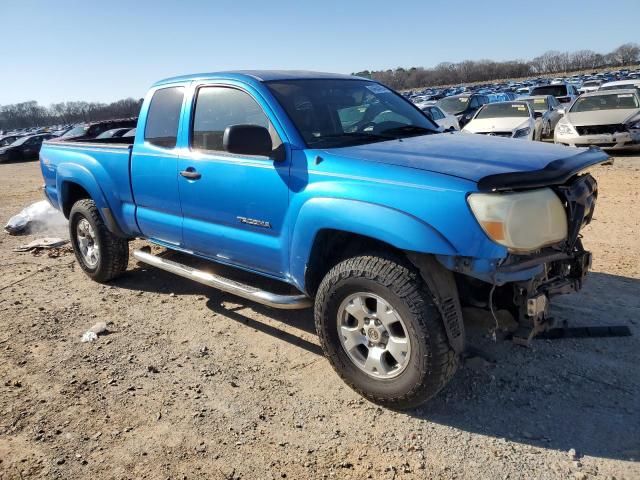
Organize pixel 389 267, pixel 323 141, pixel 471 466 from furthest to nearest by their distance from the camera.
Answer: pixel 323 141 < pixel 389 267 < pixel 471 466

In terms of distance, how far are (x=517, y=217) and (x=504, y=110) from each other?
1187 centimetres

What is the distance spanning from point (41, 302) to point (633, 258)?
5.89m

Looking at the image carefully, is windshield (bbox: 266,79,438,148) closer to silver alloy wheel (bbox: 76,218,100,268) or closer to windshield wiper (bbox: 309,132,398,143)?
windshield wiper (bbox: 309,132,398,143)

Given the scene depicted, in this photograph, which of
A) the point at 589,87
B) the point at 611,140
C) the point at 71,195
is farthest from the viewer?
the point at 589,87

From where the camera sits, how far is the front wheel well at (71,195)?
5.69m

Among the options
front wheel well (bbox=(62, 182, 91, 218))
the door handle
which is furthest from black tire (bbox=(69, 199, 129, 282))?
the door handle

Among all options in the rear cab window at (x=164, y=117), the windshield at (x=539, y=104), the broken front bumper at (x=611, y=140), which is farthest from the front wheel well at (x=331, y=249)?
the windshield at (x=539, y=104)

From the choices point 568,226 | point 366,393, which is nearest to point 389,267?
point 366,393

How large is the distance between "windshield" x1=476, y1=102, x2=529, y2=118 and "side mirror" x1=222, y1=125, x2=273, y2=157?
1126 cm

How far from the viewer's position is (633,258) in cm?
518

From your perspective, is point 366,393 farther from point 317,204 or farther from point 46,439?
point 46,439

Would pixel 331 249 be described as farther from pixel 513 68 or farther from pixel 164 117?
pixel 513 68

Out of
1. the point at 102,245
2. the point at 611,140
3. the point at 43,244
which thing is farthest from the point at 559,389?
the point at 611,140

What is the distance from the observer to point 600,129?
Result: 1170 cm
